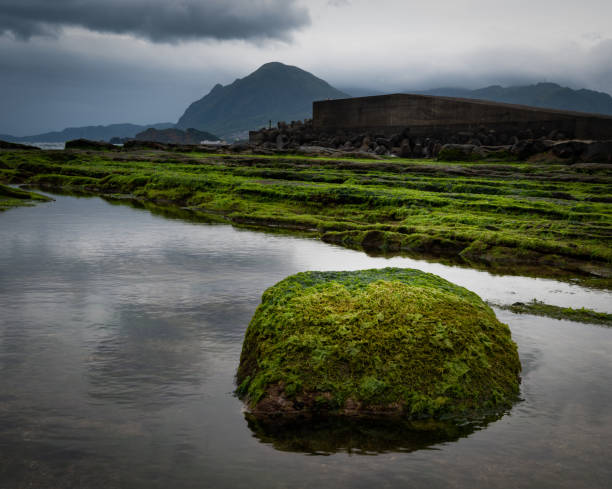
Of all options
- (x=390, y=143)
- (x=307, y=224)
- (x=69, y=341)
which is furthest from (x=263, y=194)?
(x=390, y=143)

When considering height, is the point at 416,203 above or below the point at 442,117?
below

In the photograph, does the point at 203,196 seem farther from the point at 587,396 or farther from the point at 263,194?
the point at 587,396

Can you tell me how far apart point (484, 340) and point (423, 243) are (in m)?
10.6

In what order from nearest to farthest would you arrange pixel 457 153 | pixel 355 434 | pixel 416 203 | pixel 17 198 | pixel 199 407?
1. pixel 355 434
2. pixel 199 407
3. pixel 416 203
4. pixel 17 198
5. pixel 457 153

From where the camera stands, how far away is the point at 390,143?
49.5 metres

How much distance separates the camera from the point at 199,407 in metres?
6.11

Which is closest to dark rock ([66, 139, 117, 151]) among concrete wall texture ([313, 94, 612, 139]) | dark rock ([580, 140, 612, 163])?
concrete wall texture ([313, 94, 612, 139])

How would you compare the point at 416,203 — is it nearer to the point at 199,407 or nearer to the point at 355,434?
the point at 199,407

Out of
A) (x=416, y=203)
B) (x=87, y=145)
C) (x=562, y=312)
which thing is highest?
(x=87, y=145)

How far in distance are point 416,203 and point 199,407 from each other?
17.7 metres

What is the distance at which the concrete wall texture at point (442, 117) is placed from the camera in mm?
39281

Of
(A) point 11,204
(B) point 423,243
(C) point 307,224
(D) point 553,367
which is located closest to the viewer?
(D) point 553,367

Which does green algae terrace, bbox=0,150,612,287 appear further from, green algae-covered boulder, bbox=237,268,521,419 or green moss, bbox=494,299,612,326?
green algae-covered boulder, bbox=237,268,521,419

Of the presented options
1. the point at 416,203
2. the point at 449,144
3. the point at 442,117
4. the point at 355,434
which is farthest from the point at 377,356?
the point at 442,117
